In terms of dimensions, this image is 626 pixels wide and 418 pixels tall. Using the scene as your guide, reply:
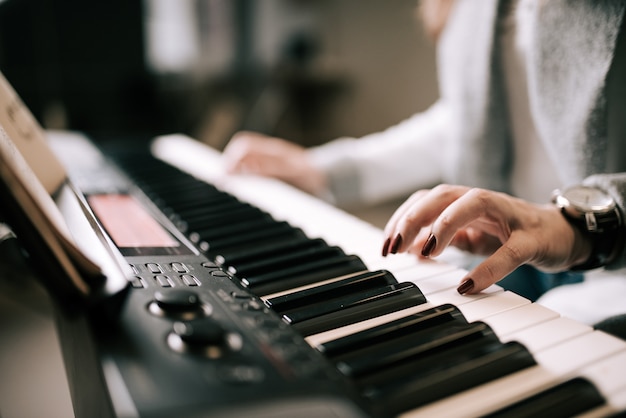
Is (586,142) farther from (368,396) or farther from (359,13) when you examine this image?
(359,13)

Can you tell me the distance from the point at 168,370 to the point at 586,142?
2.17ft

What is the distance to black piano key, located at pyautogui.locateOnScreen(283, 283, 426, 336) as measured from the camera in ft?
1.60

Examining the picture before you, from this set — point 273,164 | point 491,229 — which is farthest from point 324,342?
point 273,164

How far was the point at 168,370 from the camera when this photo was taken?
1.26 ft

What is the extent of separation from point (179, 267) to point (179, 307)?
0.48 feet

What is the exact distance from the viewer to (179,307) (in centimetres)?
46

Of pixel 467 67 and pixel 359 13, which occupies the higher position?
pixel 359 13

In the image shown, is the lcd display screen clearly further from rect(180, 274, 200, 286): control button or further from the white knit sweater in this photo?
the white knit sweater

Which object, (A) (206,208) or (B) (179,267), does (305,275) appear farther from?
(A) (206,208)

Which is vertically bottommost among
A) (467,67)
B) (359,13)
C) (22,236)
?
(22,236)

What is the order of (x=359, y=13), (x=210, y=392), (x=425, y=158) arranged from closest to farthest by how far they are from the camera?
(x=210, y=392), (x=425, y=158), (x=359, y=13)

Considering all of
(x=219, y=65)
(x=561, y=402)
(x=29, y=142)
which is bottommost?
(x=561, y=402)

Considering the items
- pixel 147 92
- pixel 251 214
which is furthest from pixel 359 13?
pixel 251 214

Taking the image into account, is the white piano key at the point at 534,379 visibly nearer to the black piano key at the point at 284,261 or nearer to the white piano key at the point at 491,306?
the white piano key at the point at 491,306
